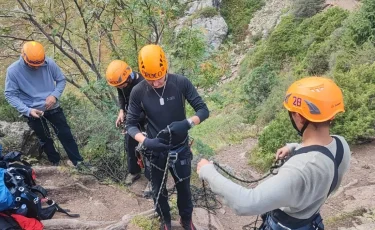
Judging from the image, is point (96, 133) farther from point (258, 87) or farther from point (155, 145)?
point (258, 87)

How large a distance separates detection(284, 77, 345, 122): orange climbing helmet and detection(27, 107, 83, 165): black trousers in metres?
4.15

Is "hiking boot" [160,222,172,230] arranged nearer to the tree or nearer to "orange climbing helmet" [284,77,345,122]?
"orange climbing helmet" [284,77,345,122]

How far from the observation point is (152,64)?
3.44m

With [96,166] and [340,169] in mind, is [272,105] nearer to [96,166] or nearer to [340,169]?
[96,166]

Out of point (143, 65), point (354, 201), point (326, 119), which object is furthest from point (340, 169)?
point (354, 201)

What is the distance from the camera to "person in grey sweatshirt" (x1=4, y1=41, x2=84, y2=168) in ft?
16.6

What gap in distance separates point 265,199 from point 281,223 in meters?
0.59

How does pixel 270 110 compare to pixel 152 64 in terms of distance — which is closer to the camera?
pixel 152 64

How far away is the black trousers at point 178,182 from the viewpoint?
384cm

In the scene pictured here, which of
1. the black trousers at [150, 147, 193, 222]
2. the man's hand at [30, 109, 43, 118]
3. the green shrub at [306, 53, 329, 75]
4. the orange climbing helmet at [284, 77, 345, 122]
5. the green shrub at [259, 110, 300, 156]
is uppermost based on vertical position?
the orange climbing helmet at [284, 77, 345, 122]

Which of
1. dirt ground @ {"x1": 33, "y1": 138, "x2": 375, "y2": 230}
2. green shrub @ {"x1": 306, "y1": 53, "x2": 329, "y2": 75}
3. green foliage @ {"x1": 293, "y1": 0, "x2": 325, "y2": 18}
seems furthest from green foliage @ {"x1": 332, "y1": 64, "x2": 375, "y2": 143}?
green foliage @ {"x1": 293, "y1": 0, "x2": 325, "y2": 18}

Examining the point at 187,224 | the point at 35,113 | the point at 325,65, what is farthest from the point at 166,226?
the point at 325,65

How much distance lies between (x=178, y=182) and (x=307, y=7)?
68.8 feet

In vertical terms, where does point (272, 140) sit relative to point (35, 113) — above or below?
below
